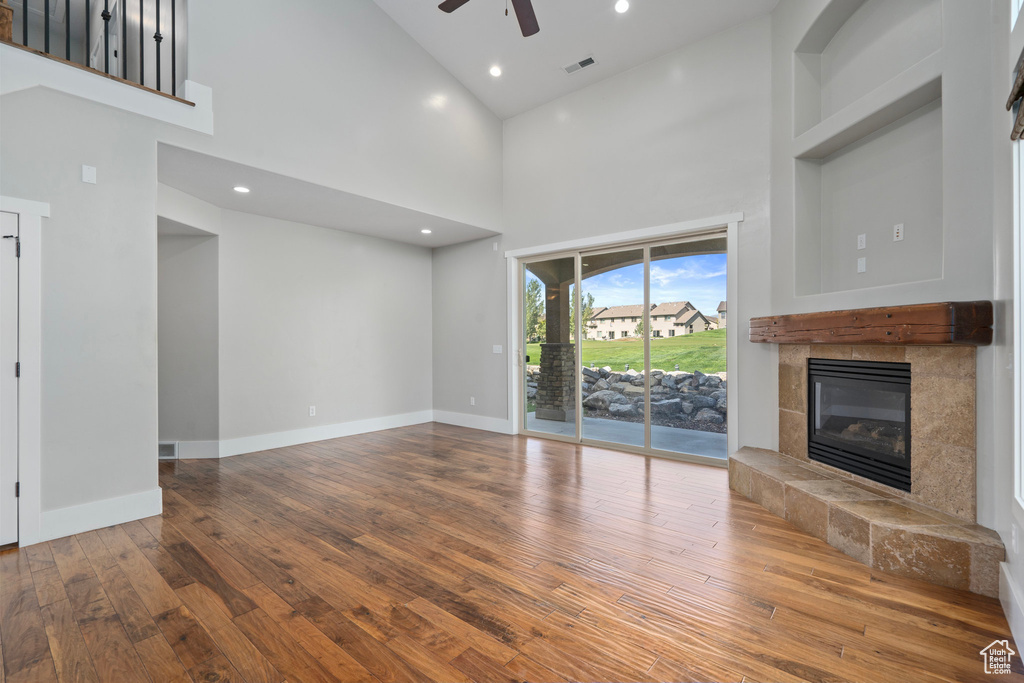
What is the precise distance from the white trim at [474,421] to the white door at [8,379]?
14.7 feet

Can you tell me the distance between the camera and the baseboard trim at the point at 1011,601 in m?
1.83

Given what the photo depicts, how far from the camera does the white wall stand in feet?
13.9

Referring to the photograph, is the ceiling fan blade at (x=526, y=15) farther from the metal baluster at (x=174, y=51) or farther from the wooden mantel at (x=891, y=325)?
the wooden mantel at (x=891, y=325)

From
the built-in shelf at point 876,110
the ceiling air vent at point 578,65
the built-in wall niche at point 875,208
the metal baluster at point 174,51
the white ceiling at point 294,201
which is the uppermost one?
the ceiling air vent at point 578,65

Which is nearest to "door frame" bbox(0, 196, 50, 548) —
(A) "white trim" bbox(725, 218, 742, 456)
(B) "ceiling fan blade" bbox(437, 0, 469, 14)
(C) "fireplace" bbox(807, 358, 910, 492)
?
(B) "ceiling fan blade" bbox(437, 0, 469, 14)

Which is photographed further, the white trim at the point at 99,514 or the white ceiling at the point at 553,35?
the white ceiling at the point at 553,35

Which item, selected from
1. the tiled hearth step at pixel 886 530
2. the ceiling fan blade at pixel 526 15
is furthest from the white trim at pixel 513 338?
the tiled hearth step at pixel 886 530

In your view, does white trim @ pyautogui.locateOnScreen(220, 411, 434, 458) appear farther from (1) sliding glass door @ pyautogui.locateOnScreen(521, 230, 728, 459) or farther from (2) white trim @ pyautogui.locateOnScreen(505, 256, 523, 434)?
(1) sliding glass door @ pyautogui.locateOnScreen(521, 230, 728, 459)

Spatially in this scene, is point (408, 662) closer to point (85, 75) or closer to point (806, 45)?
point (85, 75)

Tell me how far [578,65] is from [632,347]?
10.6 feet

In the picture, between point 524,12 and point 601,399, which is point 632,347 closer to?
point 601,399

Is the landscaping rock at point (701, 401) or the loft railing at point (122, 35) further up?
the loft railing at point (122, 35)

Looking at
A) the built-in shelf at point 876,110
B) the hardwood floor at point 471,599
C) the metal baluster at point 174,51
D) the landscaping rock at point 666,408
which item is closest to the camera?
the hardwood floor at point 471,599

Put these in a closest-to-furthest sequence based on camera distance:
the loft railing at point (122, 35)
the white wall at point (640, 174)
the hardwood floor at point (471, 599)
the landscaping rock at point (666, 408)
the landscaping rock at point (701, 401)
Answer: the hardwood floor at point (471, 599) < the loft railing at point (122, 35) < the white wall at point (640, 174) < the landscaping rock at point (701, 401) < the landscaping rock at point (666, 408)
